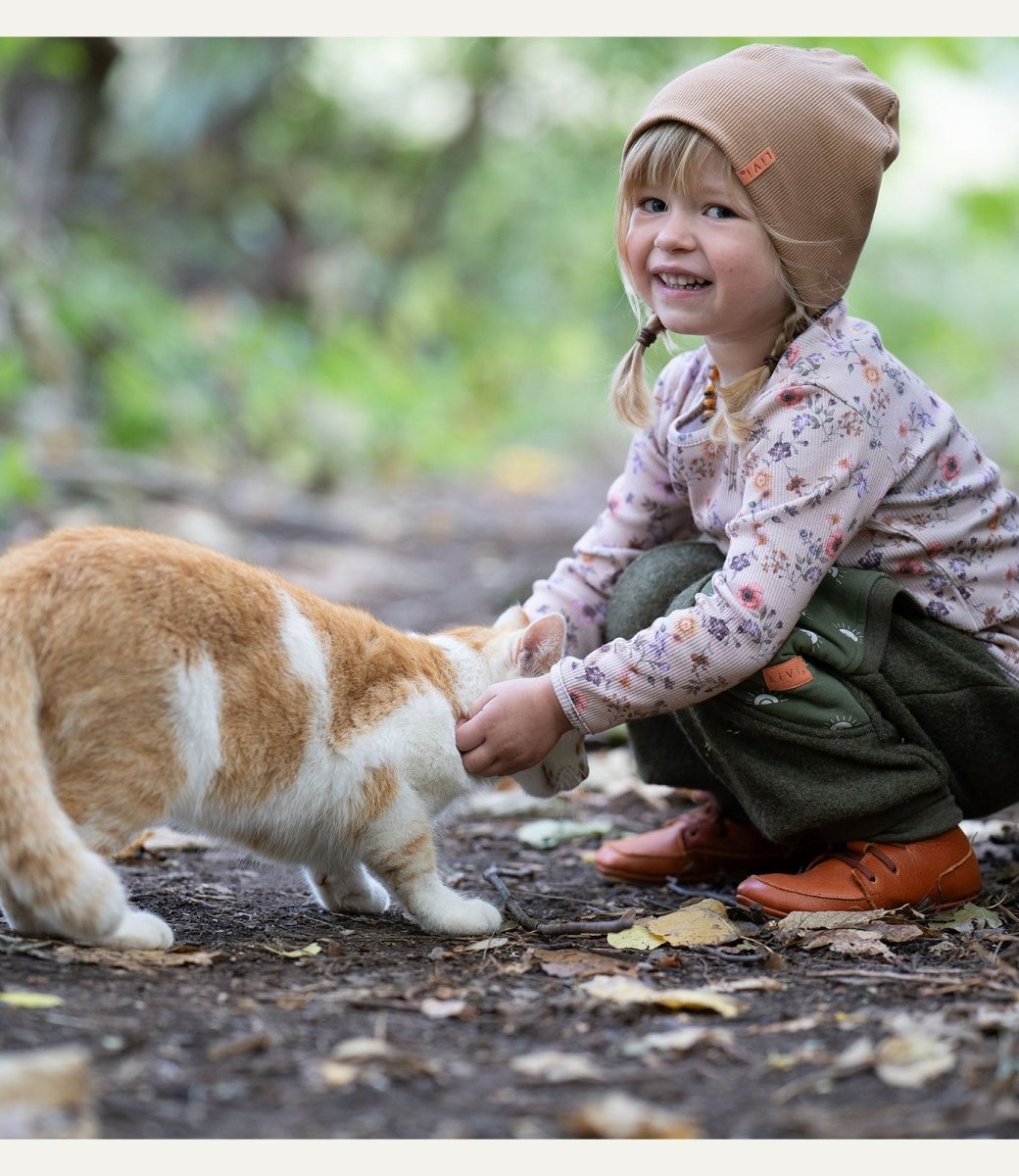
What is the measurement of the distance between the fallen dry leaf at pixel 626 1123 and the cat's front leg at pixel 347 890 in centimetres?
130

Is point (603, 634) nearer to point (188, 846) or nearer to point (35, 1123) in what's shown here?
point (188, 846)

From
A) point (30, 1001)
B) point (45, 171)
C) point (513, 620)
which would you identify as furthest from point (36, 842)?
point (45, 171)

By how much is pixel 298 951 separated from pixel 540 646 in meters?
0.87

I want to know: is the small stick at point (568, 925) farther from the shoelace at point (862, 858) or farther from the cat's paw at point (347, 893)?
the shoelace at point (862, 858)

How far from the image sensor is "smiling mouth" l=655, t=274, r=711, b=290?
287cm

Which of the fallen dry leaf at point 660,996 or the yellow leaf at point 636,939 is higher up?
the fallen dry leaf at point 660,996

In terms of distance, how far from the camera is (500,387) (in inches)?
523

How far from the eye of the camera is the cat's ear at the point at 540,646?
2.94m

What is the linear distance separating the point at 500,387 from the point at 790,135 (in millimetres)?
10646

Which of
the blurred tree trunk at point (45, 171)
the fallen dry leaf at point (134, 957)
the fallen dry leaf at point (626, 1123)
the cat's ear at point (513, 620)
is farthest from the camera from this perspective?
the blurred tree trunk at point (45, 171)

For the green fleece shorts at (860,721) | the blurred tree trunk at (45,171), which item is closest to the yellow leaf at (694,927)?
the green fleece shorts at (860,721)

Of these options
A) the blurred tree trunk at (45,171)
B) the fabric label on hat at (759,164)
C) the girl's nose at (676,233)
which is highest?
the blurred tree trunk at (45,171)

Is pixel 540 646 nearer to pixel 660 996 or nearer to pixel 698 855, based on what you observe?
pixel 698 855

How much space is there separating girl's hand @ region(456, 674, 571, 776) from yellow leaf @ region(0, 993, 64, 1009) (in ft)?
3.42
